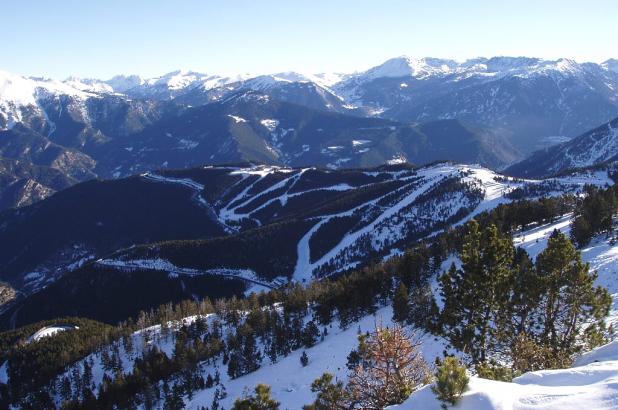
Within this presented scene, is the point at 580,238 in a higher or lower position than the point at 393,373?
lower

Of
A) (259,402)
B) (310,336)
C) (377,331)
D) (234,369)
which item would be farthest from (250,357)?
(377,331)

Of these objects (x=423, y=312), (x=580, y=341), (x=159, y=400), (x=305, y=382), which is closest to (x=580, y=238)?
(x=423, y=312)

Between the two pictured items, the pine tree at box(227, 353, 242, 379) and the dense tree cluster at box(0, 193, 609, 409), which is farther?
the pine tree at box(227, 353, 242, 379)

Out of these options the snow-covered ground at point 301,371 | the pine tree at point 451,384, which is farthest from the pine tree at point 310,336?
the pine tree at point 451,384

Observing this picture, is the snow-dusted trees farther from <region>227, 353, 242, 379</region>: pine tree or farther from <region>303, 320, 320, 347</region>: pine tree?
<region>227, 353, 242, 379</region>: pine tree

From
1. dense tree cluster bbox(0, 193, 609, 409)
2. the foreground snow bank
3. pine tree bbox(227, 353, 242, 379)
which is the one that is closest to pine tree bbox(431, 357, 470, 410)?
the foreground snow bank

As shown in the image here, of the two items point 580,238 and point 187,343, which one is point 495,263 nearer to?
point 580,238

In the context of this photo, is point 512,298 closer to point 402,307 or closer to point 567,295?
point 567,295

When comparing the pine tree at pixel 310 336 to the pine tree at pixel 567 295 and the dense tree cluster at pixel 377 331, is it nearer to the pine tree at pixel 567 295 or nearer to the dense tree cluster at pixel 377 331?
the dense tree cluster at pixel 377 331
